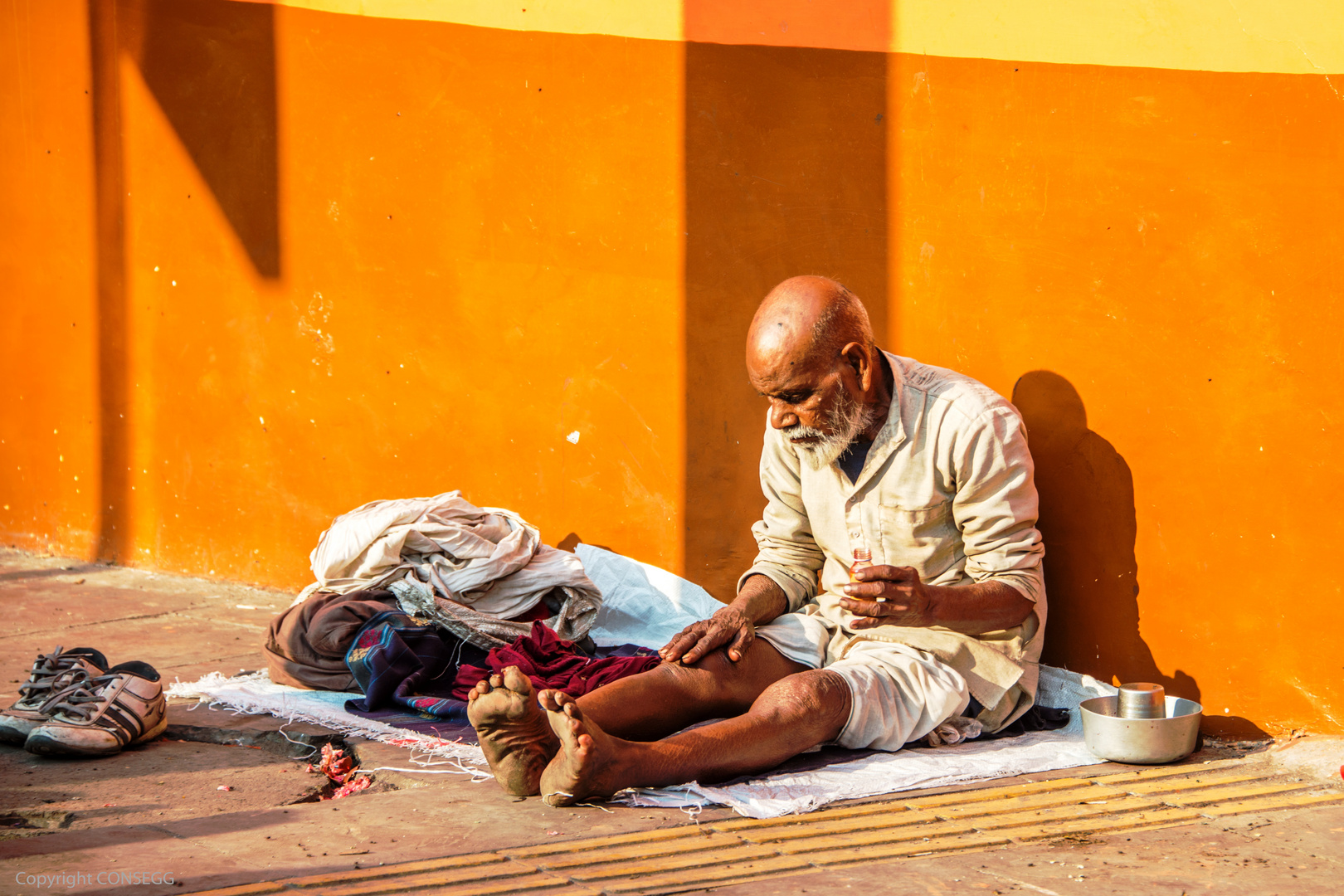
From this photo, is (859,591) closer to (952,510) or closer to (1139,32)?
(952,510)

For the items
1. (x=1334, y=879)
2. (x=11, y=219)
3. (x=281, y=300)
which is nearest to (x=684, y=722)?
(x=1334, y=879)

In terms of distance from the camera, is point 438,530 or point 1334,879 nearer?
point 1334,879

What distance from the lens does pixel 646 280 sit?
468 centimetres

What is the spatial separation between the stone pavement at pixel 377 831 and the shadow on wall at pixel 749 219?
4.87 ft

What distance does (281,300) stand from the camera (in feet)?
18.1

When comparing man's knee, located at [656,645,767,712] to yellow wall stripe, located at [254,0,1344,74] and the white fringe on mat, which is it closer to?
the white fringe on mat

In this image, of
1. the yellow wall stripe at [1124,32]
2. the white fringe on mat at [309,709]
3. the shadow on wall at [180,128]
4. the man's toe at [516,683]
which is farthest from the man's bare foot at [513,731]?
the shadow on wall at [180,128]

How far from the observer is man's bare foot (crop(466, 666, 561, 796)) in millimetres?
2930

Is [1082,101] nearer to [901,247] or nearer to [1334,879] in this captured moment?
[901,247]

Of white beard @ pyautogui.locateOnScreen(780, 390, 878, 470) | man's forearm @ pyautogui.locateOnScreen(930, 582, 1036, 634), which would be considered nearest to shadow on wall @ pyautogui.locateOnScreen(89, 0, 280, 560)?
white beard @ pyautogui.locateOnScreen(780, 390, 878, 470)

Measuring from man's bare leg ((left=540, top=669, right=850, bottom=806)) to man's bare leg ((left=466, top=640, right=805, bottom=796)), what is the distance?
50 mm

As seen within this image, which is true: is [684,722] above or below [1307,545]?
below

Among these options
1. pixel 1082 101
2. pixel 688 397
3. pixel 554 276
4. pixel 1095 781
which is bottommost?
pixel 1095 781

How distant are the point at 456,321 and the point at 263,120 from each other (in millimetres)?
1201
